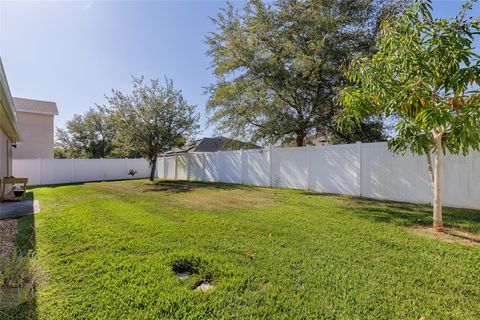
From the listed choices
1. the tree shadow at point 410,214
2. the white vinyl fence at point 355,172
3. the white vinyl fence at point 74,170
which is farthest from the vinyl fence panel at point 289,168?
the white vinyl fence at point 74,170

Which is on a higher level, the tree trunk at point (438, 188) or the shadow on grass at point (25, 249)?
the tree trunk at point (438, 188)

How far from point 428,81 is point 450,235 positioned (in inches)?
108

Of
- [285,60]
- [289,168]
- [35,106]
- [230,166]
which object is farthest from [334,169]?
[35,106]

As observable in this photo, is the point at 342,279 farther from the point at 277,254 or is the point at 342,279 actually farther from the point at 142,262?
the point at 142,262

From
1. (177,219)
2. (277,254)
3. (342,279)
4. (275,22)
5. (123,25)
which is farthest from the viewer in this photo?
(275,22)

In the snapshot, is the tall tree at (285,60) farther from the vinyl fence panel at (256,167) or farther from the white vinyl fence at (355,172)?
the white vinyl fence at (355,172)

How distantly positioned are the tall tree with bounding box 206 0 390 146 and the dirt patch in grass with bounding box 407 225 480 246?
7.21 m

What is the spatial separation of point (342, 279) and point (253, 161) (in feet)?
33.0

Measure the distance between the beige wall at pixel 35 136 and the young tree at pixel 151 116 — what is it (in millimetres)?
8682

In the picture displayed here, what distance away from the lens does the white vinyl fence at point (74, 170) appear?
15585 millimetres

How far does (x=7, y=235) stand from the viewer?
4.60m

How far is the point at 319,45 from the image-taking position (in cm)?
1039

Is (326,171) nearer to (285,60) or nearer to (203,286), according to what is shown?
(285,60)

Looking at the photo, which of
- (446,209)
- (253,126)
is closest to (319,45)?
(253,126)
